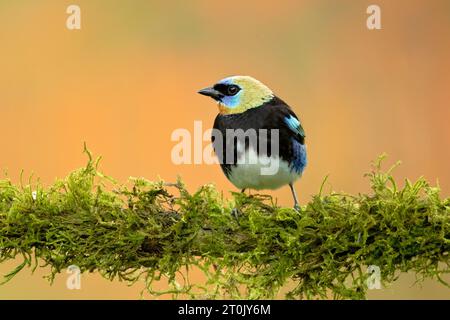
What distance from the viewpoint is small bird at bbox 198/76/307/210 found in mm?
3133

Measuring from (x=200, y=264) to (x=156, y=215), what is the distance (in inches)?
8.9

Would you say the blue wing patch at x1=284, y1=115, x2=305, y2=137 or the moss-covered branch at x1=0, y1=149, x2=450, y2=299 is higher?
the blue wing patch at x1=284, y1=115, x2=305, y2=137

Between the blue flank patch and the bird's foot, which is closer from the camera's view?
the bird's foot

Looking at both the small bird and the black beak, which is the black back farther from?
the black beak

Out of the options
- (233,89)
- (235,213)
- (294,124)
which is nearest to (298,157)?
(294,124)

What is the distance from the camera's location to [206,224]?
7.88 feet

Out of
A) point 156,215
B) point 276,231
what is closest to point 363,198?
point 276,231

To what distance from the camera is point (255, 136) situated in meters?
3.15

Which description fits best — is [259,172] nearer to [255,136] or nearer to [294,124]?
[255,136]

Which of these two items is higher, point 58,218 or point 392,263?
point 58,218

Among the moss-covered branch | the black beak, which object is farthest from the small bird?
the moss-covered branch

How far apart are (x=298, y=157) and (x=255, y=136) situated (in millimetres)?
259

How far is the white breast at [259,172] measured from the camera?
3104mm
